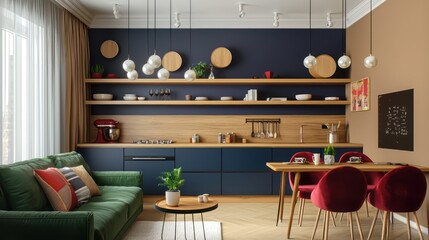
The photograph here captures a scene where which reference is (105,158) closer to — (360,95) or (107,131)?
(107,131)

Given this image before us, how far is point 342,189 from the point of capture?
12.7 feet

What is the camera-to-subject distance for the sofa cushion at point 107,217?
327 centimetres

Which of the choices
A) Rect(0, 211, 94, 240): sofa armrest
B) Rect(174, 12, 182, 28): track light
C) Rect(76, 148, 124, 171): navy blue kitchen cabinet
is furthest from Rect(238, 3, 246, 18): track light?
Rect(0, 211, 94, 240): sofa armrest

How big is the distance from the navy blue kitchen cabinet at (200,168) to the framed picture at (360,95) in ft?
7.24

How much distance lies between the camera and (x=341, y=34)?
7.12 m

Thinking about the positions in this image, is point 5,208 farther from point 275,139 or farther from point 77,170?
point 275,139

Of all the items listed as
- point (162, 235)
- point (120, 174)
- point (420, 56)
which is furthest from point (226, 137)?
point (420, 56)

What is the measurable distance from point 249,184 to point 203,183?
699mm

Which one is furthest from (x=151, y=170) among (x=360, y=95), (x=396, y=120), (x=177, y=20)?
(x=396, y=120)

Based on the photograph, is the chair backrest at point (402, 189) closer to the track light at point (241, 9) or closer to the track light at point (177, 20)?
the track light at point (241, 9)

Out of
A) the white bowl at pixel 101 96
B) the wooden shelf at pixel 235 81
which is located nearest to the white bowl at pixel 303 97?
the wooden shelf at pixel 235 81

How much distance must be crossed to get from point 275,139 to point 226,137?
0.84 m

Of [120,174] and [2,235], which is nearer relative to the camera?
[2,235]

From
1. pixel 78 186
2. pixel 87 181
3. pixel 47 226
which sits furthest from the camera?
pixel 87 181
